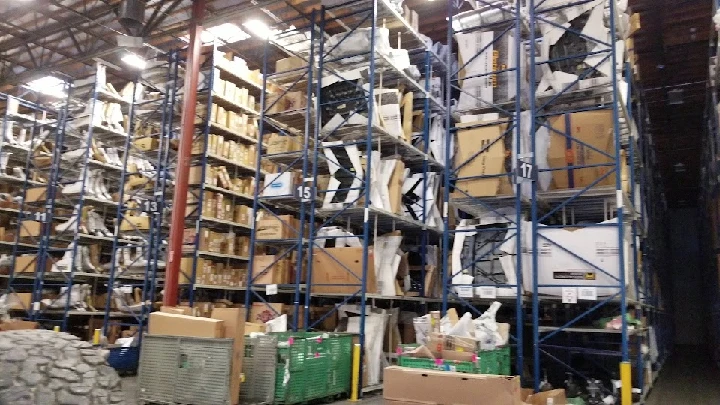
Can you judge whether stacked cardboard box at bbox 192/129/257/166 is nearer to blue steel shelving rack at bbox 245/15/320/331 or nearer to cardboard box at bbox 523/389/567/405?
blue steel shelving rack at bbox 245/15/320/331

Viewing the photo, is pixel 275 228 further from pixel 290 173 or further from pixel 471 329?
pixel 471 329

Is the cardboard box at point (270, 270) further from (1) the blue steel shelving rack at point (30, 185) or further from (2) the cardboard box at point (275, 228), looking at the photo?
(1) the blue steel shelving rack at point (30, 185)

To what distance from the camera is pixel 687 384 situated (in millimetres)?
9820

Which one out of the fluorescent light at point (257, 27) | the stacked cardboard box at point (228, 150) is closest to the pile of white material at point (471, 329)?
the stacked cardboard box at point (228, 150)

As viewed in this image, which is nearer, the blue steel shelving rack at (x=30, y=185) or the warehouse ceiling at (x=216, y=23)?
the warehouse ceiling at (x=216, y=23)

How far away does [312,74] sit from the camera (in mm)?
9305

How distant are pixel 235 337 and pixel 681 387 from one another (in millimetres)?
7412

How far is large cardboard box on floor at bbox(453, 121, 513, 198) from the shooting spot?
25.9ft

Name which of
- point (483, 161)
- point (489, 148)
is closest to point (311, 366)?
point (483, 161)

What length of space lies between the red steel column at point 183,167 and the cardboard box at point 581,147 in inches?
224

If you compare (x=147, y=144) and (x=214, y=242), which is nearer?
(x=214, y=242)

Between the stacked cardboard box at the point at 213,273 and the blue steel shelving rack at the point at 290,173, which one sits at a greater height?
the blue steel shelving rack at the point at 290,173

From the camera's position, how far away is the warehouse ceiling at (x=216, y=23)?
1145 centimetres

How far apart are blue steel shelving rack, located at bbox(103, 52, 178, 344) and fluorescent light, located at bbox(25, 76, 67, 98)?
3319 mm
